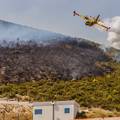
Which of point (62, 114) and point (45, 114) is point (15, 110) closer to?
point (45, 114)

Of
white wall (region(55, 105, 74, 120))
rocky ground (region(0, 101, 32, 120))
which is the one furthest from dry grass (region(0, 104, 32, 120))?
white wall (region(55, 105, 74, 120))

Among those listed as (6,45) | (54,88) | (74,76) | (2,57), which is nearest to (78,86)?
(54,88)

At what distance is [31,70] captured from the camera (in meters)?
171

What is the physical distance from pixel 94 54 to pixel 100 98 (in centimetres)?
7534

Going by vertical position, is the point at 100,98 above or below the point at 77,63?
below

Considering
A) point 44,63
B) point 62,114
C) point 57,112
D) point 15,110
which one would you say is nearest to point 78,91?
point 15,110

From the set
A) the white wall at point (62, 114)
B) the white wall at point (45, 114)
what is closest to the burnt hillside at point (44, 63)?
the white wall at point (45, 114)

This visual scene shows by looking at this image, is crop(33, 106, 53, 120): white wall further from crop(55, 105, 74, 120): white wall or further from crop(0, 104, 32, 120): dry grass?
crop(0, 104, 32, 120): dry grass

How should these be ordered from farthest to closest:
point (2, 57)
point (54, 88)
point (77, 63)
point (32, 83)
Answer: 1. point (77, 63)
2. point (2, 57)
3. point (32, 83)
4. point (54, 88)

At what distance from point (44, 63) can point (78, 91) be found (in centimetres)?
5341

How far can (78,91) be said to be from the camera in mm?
133125

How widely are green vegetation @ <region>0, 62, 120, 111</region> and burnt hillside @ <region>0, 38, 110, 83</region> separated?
11217 millimetres

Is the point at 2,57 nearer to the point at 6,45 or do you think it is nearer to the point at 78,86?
the point at 6,45

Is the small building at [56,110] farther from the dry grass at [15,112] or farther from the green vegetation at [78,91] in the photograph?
the green vegetation at [78,91]
